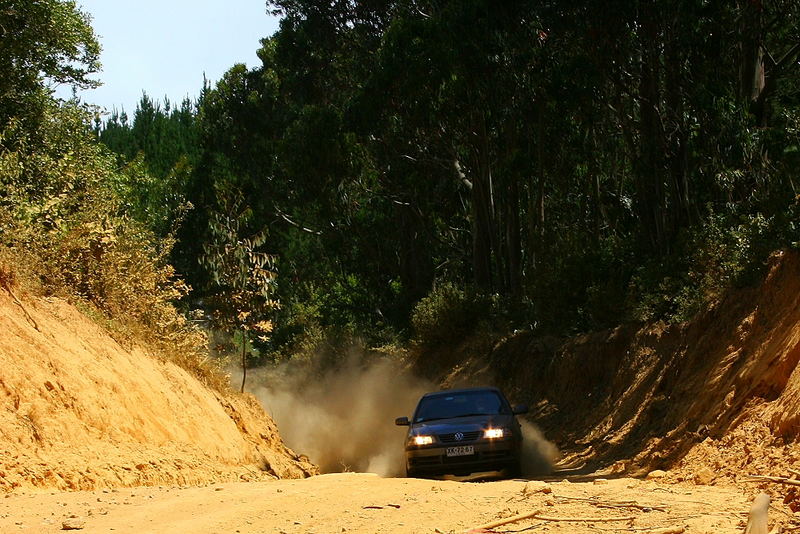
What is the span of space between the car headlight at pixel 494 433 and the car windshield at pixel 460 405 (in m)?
0.90

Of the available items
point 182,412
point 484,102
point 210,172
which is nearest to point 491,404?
point 182,412

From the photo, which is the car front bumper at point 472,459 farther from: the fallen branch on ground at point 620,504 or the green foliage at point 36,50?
the green foliage at point 36,50

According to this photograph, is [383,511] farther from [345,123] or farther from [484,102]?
[345,123]

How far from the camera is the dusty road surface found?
8633mm

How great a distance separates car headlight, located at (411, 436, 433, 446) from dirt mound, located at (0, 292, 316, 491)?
254 centimetres

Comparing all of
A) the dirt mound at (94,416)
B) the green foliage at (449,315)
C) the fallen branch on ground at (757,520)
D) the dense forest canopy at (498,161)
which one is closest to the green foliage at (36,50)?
the dense forest canopy at (498,161)

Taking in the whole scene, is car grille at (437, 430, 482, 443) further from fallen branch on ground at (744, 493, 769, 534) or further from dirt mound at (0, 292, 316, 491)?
fallen branch on ground at (744, 493, 769, 534)

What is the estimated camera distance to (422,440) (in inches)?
612

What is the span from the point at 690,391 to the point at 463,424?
13.2 ft

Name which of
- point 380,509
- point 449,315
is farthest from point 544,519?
point 449,315

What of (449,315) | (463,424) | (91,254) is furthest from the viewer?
(449,315)

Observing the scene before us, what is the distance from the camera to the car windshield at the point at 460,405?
651 inches

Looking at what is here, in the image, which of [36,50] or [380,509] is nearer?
[380,509]

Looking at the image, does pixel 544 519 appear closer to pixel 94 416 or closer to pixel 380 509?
pixel 380 509
